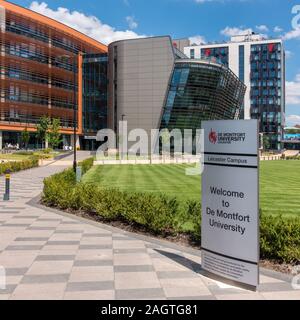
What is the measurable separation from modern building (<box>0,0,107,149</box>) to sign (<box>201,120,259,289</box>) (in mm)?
64201

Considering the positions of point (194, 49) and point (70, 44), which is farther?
point (194, 49)

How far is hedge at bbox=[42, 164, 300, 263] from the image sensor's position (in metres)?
8.23

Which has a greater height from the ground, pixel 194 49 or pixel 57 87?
pixel 194 49

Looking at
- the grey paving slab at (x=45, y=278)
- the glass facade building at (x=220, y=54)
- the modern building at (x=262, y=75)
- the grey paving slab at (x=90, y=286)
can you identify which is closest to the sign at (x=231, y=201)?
the grey paving slab at (x=90, y=286)

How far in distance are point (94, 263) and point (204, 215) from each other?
2552 millimetres

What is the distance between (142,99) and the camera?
9456cm

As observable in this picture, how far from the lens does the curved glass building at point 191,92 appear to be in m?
90.7

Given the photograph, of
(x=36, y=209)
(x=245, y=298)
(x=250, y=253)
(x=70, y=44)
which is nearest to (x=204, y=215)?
(x=250, y=253)

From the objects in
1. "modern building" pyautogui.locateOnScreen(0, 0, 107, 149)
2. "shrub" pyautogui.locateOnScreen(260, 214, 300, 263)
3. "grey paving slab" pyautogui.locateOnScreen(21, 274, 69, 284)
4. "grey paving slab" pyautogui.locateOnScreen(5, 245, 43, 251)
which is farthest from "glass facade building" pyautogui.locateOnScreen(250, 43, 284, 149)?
"grey paving slab" pyautogui.locateOnScreen(21, 274, 69, 284)

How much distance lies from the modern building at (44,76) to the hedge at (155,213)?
184 ft

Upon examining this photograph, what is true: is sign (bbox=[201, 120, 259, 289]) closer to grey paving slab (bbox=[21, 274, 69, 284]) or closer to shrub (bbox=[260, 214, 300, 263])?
shrub (bbox=[260, 214, 300, 263])

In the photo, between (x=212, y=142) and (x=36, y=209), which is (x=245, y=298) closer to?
(x=212, y=142)

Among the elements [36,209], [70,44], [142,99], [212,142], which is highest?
[70,44]

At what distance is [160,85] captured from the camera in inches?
3612
